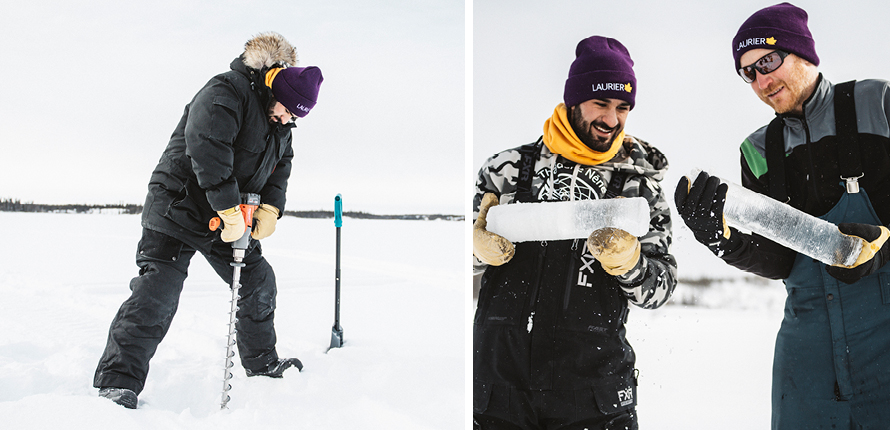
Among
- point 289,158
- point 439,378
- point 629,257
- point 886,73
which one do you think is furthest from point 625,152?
point 289,158

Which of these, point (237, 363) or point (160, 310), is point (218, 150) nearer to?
point (160, 310)

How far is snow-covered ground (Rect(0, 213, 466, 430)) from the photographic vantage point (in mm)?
1673

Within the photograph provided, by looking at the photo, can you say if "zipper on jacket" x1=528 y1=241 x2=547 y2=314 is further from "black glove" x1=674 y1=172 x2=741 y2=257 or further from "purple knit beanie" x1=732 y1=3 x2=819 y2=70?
"purple knit beanie" x1=732 y1=3 x2=819 y2=70

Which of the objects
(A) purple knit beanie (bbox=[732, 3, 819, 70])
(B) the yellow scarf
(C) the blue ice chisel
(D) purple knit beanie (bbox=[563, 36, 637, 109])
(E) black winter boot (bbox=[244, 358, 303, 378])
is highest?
(A) purple knit beanie (bbox=[732, 3, 819, 70])

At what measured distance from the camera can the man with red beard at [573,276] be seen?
3.78ft

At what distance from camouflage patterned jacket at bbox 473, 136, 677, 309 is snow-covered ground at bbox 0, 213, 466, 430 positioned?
2.70ft

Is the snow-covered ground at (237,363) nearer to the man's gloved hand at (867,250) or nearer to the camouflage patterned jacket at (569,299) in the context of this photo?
the camouflage patterned jacket at (569,299)

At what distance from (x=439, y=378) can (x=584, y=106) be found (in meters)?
1.20

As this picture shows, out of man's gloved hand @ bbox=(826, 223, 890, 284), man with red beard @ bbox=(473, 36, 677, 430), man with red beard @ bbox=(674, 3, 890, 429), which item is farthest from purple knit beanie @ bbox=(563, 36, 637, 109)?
man's gloved hand @ bbox=(826, 223, 890, 284)

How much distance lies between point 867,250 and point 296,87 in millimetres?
1608

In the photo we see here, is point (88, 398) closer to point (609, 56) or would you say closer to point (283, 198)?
point (283, 198)

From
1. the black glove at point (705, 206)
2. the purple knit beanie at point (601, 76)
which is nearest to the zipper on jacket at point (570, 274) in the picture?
the black glove at point (705, 206)

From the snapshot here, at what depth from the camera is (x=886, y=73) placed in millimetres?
1277

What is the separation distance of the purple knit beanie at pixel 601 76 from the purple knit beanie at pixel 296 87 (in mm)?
918
